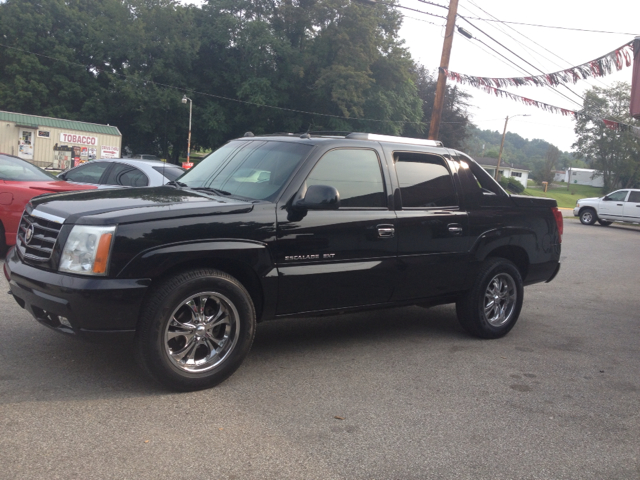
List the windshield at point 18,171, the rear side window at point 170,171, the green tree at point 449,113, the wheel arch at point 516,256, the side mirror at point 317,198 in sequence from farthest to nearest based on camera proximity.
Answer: the green tree at point 449,113, the rear side window at point 170,171, the windshield at point 18,171, the wheel arch at point 516,256, the side mirror at point 317,198

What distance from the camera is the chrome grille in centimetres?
414

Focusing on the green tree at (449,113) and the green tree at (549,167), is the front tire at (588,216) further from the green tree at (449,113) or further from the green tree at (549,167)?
the green tree at (549,167)

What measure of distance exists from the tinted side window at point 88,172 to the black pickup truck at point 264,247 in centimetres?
497

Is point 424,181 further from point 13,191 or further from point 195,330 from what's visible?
point 13,191

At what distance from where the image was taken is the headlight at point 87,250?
3.87 metres

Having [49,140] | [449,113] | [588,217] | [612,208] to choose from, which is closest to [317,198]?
[612,208]

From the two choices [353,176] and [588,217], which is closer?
[353,176]

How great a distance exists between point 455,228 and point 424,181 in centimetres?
53

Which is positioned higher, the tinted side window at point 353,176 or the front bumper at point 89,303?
the tinted side window at point 353,176

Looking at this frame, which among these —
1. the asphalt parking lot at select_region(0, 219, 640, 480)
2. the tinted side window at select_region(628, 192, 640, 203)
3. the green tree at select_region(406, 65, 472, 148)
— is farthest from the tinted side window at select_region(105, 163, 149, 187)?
the green tree at select_region(406, 65, 472, 148)

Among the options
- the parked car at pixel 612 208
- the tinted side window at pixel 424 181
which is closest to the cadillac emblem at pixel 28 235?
the tinted side window at pixel 424 181

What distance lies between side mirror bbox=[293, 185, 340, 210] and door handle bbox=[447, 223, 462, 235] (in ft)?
4.89

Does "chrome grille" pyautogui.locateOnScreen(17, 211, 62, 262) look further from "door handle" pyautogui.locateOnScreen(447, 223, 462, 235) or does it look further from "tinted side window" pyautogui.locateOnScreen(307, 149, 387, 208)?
"door handle" pyautogui.locateOnScreen(447, 223, 462, 235)

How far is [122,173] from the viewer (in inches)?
387
